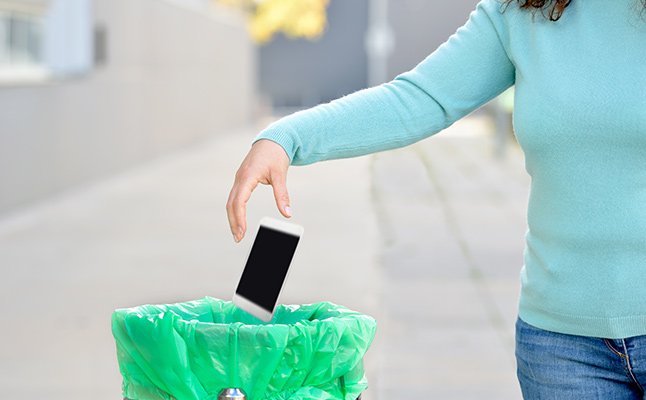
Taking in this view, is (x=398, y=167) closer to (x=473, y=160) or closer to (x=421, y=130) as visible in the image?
(x=421, y=130)

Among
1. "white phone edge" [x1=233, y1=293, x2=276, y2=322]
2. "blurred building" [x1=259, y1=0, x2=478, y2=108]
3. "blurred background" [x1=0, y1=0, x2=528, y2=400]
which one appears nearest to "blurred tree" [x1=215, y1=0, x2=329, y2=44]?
"blurred building" [x1=259, y1=0, x2=478, y2=108]

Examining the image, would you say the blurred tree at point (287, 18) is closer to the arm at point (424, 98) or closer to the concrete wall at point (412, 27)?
the concrete wall at point (412, 27)

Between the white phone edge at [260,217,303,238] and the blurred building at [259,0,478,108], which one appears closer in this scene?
the white phone edge at [260,217,303,238]

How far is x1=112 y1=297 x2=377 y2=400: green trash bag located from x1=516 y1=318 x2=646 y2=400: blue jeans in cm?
33

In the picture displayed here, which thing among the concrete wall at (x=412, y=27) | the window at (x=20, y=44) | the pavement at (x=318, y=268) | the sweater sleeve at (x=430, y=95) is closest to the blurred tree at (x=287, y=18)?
the concrete wall at (x=412, y=27)

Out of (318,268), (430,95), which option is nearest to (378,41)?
(318,268)

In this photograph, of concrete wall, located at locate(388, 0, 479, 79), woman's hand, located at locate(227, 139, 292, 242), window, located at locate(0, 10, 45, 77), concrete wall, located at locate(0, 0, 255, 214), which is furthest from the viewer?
concrete wall, located at locate(388, 0, 479, 79)

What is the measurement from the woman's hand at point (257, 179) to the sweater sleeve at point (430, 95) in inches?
4.7

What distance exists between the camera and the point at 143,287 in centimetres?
616

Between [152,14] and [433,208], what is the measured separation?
22.1ft

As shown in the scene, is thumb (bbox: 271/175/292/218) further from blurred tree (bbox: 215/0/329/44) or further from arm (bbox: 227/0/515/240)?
blurred tree (bbox: 215/0/329/44)

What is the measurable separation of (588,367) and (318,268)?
5.15 metres

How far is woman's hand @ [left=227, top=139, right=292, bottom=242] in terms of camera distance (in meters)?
1.50

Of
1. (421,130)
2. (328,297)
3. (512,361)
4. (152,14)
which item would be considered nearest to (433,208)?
(328,297)
